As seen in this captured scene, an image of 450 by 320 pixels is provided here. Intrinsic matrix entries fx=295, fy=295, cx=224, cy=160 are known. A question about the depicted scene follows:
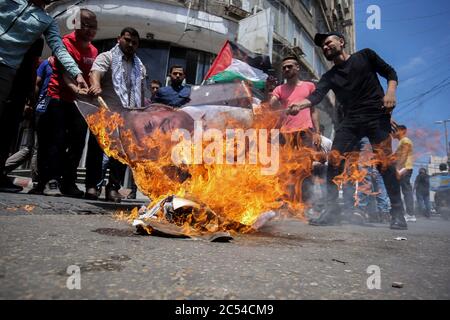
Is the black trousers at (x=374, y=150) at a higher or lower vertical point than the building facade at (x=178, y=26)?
lower

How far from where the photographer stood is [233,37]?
11266 millimetres

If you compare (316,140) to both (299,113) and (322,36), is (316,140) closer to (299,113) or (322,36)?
(299,113)

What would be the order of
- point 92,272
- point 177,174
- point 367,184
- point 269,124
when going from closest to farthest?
point 92,272 → point 177,174 → point 269,124 → point 367,184

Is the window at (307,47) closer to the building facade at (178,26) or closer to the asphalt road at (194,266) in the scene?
the building facade at (178,26)

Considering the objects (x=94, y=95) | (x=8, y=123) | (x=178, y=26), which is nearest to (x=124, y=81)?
(x=94, y=95)

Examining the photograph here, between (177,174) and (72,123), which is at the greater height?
(72,123)

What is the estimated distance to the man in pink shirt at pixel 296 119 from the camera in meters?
4.45

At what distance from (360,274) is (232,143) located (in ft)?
6.09

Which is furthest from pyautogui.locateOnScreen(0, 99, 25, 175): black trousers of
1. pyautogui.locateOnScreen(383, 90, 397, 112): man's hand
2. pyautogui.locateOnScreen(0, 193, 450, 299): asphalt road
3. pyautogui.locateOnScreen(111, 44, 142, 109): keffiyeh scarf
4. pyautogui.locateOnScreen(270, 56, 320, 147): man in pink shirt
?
pyautogui.locateOnScreen(383, 90, 397, 112): man's hand

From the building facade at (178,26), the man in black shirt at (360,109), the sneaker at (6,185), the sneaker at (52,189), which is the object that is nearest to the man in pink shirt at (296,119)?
the man in black shirt at (360,109)

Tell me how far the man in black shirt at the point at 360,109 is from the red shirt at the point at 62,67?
2.87 metres
